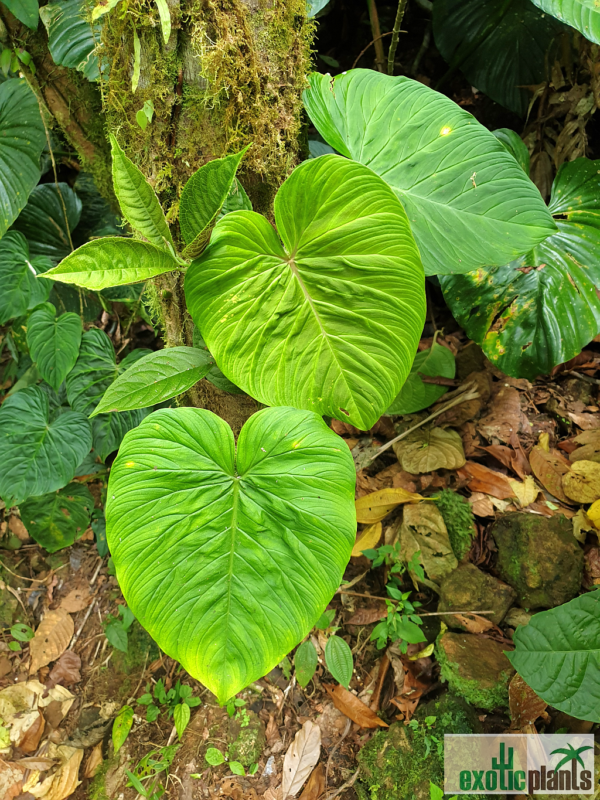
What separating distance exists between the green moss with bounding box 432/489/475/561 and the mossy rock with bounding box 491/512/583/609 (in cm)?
9

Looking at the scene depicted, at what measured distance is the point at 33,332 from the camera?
1.47 metres

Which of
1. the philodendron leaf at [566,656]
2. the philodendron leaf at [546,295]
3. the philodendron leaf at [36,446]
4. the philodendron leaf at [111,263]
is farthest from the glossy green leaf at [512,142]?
the philodendron leaf at [36,446]

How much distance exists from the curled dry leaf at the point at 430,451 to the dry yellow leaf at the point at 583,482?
12.0 inches

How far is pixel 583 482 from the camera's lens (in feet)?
4.49

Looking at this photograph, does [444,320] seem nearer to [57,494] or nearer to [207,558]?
[207,558]

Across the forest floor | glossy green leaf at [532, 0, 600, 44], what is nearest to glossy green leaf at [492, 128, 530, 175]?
glossy green leaf at [532, 0, 600, 44]

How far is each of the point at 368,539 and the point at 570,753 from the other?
687mm

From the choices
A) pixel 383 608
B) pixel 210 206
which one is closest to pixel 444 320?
pixel 383 608

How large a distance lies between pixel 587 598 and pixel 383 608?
58 centimetres

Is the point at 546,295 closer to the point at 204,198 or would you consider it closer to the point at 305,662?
the point at 204,198

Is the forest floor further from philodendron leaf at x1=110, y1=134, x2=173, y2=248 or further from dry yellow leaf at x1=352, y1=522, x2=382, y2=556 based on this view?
philodendron leaf at x1=110, y1=134, x2=173, y2=248

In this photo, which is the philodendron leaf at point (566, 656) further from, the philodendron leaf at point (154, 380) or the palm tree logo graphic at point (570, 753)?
the philodendron leaf at point (154, 380)

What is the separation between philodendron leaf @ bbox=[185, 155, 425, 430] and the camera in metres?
0.73

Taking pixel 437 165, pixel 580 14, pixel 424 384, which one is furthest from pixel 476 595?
pixel 580 14
